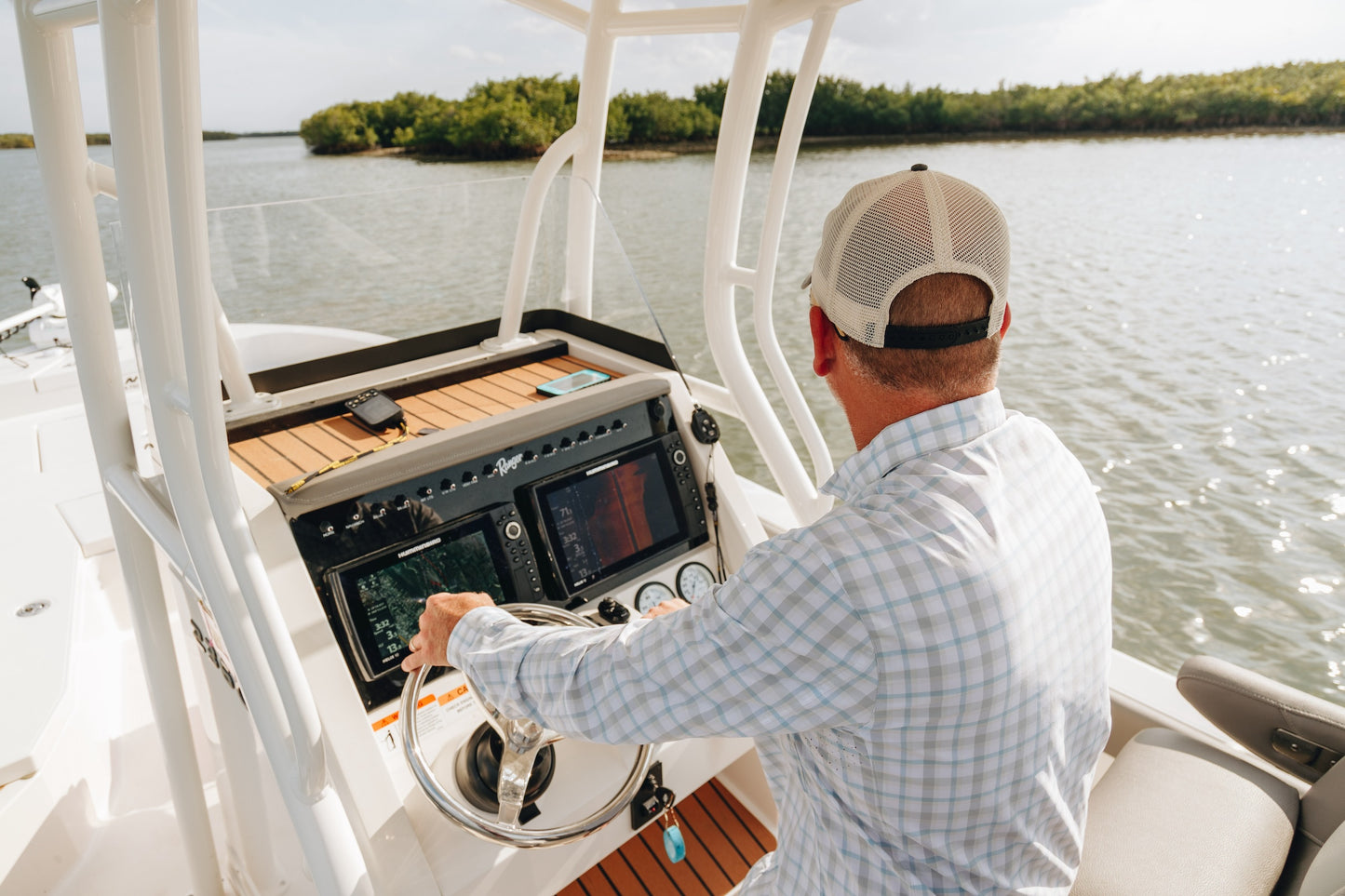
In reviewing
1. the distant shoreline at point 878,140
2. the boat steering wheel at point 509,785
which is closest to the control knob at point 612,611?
the boat steering wheel at point 509,785

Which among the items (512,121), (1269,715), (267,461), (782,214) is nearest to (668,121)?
(512,121)

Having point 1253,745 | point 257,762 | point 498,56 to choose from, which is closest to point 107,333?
point 257,762

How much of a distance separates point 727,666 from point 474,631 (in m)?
0.35

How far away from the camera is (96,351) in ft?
3.82

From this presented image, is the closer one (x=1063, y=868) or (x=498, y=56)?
(x=1063, y=868)

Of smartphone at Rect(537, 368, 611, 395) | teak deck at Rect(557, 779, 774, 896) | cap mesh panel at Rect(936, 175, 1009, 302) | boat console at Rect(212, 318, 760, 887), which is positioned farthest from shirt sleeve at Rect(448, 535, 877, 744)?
teak deck at Rect(557, 779, 774, 896)

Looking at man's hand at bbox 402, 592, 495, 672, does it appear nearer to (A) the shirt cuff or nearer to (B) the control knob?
(A) the shirt cuff

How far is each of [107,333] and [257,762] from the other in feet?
2.36

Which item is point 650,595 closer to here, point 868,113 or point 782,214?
point 782,214

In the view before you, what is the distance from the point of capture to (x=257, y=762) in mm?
1261

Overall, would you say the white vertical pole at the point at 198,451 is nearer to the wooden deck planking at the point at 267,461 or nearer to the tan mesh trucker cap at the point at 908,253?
the wooden deck planking at the point at 267,461

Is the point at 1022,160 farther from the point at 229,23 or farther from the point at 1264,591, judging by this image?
the point at 229,23

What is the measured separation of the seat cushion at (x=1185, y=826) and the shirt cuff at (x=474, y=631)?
3.00ft

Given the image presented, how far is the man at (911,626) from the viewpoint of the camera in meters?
0.65
